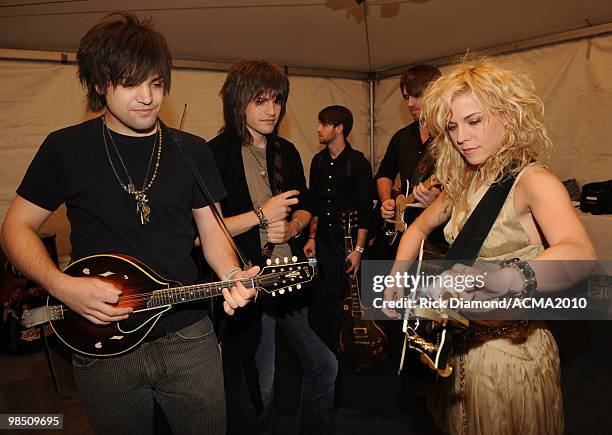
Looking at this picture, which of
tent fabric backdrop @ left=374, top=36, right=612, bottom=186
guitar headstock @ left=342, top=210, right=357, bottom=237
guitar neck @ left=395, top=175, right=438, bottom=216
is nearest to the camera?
guitar neck @ left=395, top=175, right=438, bottom=216

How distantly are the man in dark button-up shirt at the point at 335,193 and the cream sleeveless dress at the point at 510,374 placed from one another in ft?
9.43

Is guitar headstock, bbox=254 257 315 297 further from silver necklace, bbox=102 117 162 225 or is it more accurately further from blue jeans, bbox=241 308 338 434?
blue jeans, bbox=241 308 338 434

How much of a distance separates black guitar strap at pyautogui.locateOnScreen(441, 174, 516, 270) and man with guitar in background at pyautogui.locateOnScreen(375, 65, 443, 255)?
1.44 metres

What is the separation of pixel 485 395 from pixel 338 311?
3628 mm

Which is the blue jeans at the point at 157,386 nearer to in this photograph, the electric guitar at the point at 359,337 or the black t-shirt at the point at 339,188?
the electric guitar at the point at 359,337

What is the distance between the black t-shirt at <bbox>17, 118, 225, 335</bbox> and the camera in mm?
1870

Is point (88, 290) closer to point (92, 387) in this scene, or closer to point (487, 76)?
point (92, 387)

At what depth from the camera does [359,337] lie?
180 inches

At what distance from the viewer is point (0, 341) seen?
5.46 m

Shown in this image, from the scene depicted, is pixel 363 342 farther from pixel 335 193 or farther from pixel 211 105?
pixel 211 105

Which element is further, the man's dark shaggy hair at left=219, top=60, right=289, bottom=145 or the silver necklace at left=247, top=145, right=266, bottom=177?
the silver necklace at left=247, top=145, right=266, bottom=177

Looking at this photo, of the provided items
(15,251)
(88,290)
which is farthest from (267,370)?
(15,251)

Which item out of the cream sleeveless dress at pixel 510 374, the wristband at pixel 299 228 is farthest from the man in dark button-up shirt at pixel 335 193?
the cream sleeveless dress at pixel 510 374

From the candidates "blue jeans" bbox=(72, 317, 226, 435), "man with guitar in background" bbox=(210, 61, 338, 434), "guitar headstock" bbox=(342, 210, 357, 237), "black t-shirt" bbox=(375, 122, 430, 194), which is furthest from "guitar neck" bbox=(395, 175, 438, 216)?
"blue jeans" bbox=(72, 317, 226, 435)
